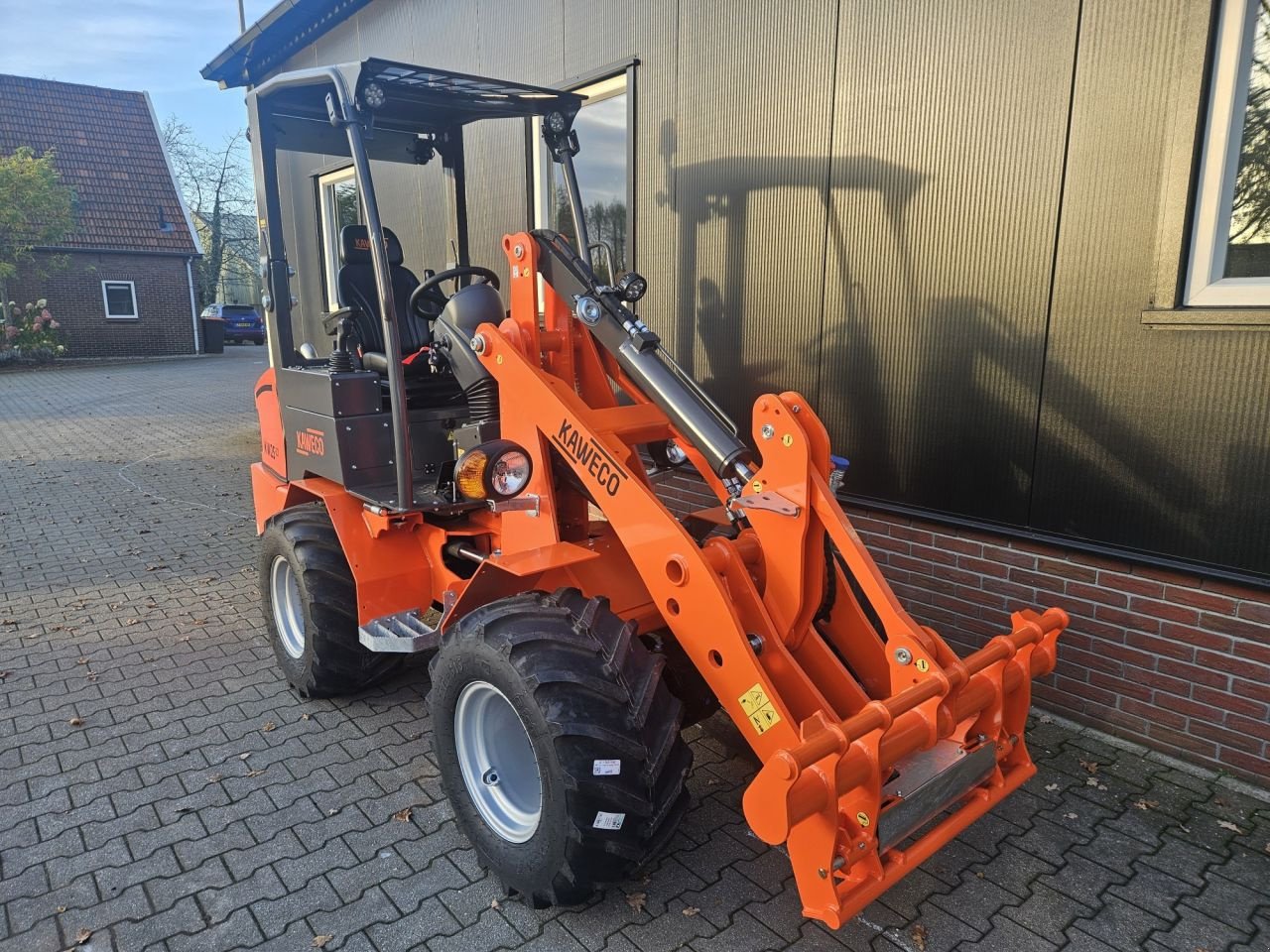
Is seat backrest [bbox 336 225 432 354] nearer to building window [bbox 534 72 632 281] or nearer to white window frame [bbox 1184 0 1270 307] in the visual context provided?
building window [bbox 534 72 632 281]

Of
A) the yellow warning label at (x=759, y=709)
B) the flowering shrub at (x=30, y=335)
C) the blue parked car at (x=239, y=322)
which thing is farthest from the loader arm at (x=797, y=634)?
the blue parked car at (x=239, y=322)

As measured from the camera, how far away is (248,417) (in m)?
14.3

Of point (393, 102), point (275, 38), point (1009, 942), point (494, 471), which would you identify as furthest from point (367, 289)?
point (275, 38)

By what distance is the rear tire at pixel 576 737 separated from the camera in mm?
2561

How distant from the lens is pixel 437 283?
149 inches

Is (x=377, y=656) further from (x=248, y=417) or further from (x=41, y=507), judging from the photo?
(x=248, y=417)

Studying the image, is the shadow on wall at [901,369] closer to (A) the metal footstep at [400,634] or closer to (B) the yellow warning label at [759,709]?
(B) the yellow warning label at [759,709]

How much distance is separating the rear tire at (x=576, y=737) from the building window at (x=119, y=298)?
27486 mm

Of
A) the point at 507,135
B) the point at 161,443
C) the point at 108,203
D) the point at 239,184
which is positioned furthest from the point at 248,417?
the point at 239,184

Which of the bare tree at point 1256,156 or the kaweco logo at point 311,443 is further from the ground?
the bare tree at point 1256,156

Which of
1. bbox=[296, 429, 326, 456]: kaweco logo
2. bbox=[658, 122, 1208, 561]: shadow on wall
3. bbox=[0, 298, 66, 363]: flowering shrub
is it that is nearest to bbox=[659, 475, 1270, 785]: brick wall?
bbox=[658, 122, 1208, 561]: shadow on wall

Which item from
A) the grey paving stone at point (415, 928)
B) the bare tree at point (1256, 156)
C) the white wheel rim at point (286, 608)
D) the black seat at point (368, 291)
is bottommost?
the grey paving stone at point (415, 928)

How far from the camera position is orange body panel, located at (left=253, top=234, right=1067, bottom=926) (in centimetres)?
234

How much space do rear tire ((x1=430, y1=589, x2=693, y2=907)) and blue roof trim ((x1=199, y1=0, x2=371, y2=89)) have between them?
26.7 ft
